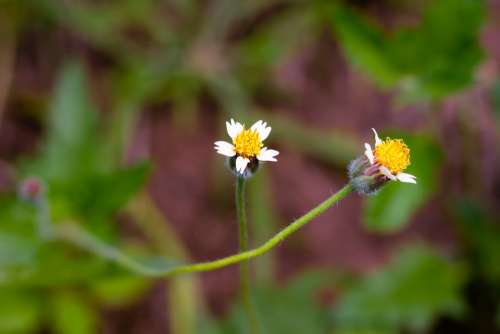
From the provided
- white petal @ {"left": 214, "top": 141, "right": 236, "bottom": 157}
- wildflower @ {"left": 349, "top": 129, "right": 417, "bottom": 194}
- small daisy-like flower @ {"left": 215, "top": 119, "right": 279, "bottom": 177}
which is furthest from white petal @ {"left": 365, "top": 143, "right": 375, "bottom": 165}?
white petal @ {"left": 214, "top": 141, "right": 236, "bottom": 157}

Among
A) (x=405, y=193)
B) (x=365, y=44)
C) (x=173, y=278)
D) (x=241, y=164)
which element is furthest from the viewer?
(x=173, y=278)

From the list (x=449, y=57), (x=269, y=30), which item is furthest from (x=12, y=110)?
(x=449, y=57)

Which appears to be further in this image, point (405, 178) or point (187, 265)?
point (187, 265)

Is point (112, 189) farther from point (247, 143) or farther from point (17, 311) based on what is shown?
point (17, 311)

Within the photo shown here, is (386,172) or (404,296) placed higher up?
(404,296)

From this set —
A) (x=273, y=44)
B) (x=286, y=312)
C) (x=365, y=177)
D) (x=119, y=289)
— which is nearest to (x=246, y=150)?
(x=365, y=177)

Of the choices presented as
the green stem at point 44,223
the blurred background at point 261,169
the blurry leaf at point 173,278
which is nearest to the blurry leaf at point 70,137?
the blurred background at point 261,169

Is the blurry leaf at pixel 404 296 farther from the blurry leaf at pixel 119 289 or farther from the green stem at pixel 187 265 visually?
the blurry leaf at pixel 119 289
